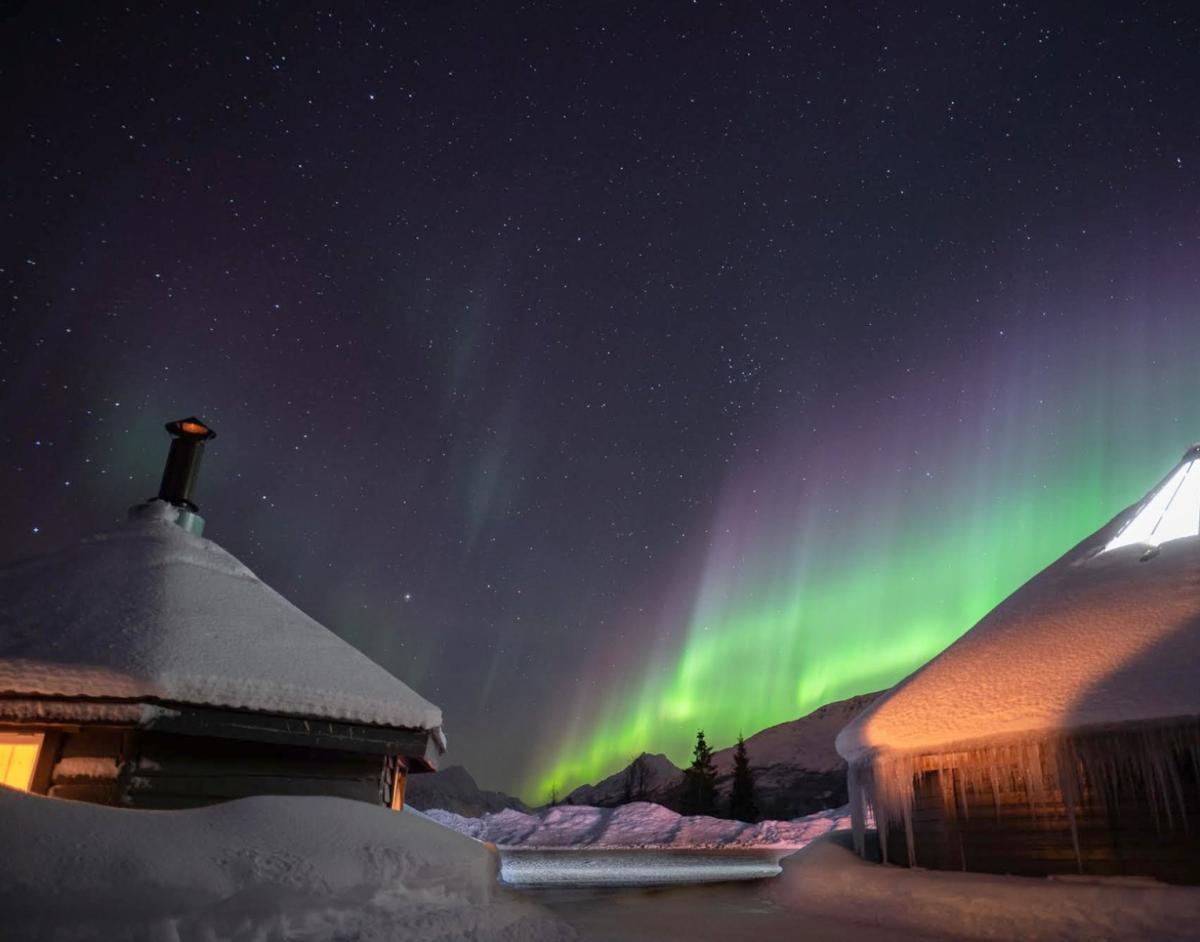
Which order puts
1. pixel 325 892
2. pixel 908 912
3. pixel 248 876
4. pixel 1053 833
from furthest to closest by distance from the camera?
pixel 908 912, pixel 1053 833, pixel 325 892, pixel 248 876

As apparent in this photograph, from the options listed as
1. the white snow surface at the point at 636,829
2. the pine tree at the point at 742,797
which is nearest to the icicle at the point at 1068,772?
the white snow surface at the point at 636,829

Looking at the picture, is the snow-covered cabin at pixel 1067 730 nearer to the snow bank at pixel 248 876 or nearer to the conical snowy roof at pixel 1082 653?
the conical snowy roof at pixel 1082 653

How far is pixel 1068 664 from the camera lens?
9727 mm

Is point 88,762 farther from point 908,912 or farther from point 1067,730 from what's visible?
point 1067,730

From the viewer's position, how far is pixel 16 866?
11.9ft

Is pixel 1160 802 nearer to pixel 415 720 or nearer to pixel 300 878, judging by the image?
pixel 415 720

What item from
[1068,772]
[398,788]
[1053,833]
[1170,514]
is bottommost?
[1053,833]

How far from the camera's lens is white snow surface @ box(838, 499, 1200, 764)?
8.87 meters

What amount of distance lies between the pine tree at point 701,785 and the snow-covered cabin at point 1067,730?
48800mm

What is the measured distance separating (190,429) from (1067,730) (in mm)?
13085

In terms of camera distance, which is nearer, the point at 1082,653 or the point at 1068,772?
the point at 1068,772

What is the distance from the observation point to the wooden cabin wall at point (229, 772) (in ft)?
23.1

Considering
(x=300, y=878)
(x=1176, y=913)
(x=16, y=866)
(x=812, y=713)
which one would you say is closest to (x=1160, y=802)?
(x=1176, y=913)

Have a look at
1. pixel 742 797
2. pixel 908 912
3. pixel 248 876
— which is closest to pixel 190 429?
pixel 248 876
